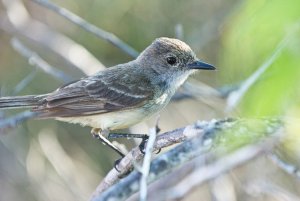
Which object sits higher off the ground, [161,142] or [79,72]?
[79,72]

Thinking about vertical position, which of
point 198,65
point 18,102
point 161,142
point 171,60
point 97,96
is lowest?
point 161,142

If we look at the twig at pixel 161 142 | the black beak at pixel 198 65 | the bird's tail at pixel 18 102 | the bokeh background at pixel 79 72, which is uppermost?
the bokeh background at pixel 79 72

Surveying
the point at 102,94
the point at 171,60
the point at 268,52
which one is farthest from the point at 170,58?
the point at 268,52

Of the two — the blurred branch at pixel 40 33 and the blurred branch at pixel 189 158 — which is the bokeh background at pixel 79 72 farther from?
the blurred branch at pixel 189 158

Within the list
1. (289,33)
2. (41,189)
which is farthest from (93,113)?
(289,33)

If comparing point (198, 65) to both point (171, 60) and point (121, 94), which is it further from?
point (121, 94)

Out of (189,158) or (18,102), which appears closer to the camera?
(189,158)

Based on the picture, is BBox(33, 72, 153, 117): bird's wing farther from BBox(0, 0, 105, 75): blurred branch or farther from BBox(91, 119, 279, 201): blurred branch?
BBox(91, 119, 279, 201): blurred branch

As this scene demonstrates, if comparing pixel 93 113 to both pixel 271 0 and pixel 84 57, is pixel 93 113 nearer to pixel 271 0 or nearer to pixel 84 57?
pixel 84 57

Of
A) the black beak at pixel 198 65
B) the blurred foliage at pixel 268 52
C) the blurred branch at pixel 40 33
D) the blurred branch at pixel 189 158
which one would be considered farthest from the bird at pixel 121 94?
the blurred foliage at pixel 268 52
